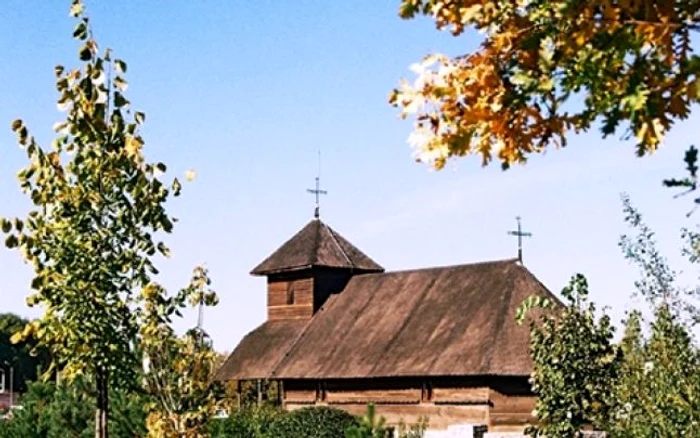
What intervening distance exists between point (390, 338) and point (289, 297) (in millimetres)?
7994

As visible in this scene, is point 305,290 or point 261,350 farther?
point 305,290

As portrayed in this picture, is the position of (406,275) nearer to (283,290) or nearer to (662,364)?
(283,290)

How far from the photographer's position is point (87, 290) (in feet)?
31.6

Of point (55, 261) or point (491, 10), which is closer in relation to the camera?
point (491, 10)

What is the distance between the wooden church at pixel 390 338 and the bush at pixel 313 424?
5.29m

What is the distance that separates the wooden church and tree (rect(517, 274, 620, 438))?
1404 cm

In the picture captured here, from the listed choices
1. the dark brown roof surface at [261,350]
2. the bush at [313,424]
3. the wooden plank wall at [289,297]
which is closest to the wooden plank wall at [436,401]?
the dark brown roof surface at [261,350]

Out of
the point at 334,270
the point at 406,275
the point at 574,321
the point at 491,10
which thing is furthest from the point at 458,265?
the point at 491,10

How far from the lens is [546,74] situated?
416 cm

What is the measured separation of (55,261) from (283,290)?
32.9 m

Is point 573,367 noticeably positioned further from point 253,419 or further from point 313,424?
point 253,419

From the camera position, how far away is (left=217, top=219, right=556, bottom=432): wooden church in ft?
102

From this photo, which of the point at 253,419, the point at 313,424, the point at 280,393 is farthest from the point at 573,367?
the point at 280,393

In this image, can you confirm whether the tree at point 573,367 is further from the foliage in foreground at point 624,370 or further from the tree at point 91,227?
the tree at point 91,227
